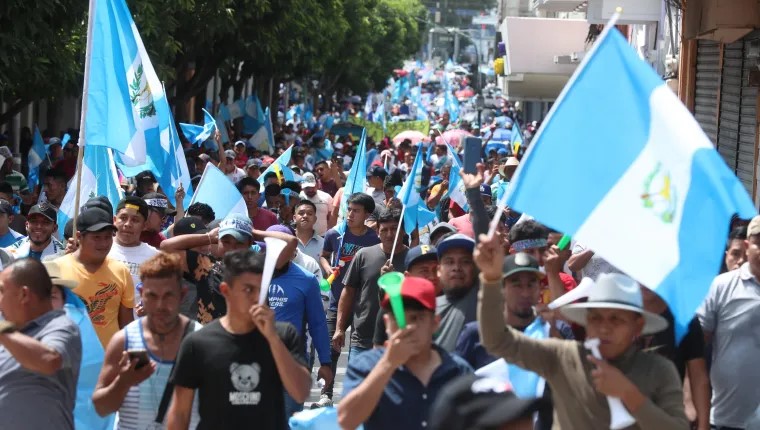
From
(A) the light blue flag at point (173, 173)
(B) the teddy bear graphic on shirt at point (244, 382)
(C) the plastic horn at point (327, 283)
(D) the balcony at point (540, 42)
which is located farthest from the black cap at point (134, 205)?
(D) the balcony at point (540, 42)

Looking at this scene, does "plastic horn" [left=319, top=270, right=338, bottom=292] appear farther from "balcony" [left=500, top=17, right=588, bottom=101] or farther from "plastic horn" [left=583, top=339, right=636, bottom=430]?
"balcony" [left=500, top=17, right=588, bottom=101]

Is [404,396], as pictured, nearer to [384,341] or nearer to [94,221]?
[384,341]

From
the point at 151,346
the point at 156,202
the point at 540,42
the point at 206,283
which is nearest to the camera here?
the point at 151,346

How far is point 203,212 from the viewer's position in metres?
10.8

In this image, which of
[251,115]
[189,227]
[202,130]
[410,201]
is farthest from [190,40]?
[189,227]

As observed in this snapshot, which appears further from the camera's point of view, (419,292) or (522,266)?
(522,266)

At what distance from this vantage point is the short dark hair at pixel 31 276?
6113 millimetres

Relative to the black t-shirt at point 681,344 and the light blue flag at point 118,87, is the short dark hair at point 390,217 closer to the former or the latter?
the light blue flag at point 118,87

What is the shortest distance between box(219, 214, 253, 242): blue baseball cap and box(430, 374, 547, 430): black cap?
3.30 metres

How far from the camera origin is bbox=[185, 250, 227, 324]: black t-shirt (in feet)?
27.6

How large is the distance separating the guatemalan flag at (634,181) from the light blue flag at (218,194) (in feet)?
20.5

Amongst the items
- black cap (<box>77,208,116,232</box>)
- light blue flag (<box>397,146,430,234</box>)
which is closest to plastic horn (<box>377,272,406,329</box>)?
black cap (<box>77,208,116,232</box>)

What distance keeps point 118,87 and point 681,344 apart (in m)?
4.69

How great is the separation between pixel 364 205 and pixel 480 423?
7216 millimetres
